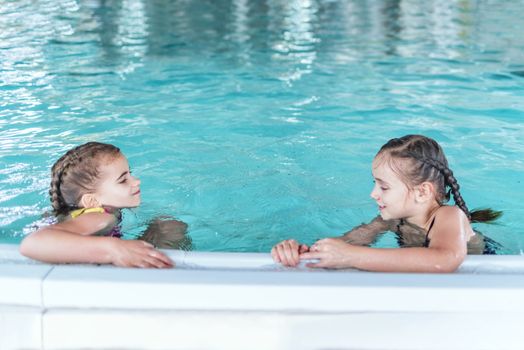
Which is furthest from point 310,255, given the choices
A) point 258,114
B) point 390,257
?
point 258,114

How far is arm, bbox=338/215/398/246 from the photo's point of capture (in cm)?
294

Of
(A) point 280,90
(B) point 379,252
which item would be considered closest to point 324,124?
(A) point 280,90

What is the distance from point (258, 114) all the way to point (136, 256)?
12.3 feet

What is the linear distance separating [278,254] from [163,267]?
34cm

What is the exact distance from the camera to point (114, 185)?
2.56 meters

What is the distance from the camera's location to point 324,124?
5.35 metres

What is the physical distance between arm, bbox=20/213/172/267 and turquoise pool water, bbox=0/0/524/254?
52.1 inches

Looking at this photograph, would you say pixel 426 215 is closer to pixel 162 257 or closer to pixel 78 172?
pixel 162 257

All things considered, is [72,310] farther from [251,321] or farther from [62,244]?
[251,321]

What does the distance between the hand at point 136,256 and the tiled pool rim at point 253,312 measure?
17 centimetres

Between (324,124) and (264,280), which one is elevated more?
(264,280)

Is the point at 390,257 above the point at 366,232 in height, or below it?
above

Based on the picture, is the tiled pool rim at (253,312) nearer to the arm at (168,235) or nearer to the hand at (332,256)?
the hand at (332,256)

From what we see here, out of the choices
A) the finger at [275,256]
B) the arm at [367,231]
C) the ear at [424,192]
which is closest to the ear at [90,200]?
the finger at [275,256]
